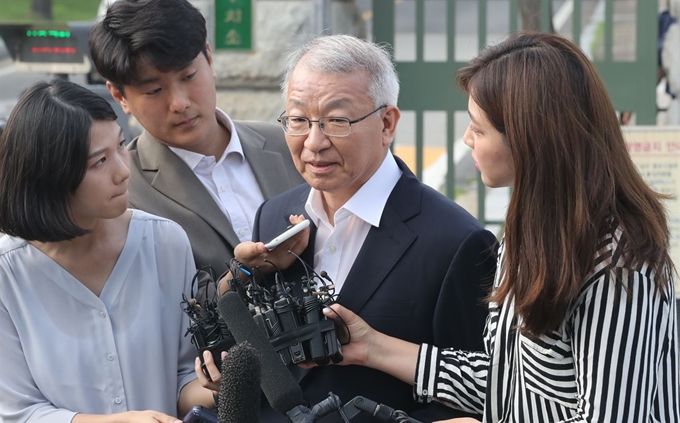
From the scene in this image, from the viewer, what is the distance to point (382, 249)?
246 cm

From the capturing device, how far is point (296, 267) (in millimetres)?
2521

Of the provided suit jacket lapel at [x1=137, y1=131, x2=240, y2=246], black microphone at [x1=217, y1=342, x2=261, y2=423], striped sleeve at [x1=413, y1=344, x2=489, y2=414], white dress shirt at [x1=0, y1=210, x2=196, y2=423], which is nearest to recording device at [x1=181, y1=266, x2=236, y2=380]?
white dress shirt at [x1=0, y1=210, x2=196, y2=423]

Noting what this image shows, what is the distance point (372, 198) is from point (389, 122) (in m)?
0.21

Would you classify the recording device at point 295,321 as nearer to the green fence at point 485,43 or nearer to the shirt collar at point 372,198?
the shirt collar at point 372,198

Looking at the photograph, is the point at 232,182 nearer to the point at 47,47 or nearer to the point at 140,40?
the point at 140,40

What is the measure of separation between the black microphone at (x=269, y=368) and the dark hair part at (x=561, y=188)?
18.7 inches

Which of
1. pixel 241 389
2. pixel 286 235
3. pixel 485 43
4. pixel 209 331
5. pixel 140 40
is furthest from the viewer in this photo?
pixel 485 43

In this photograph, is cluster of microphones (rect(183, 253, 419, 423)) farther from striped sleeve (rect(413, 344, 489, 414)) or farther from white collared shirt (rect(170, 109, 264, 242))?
white collared shirt (rect(170, 109, 264, 242))

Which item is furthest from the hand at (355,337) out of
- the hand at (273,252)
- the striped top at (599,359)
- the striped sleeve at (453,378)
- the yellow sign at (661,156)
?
the yellow sign at (661,156)

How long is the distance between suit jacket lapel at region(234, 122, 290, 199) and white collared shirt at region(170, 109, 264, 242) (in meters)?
0.02

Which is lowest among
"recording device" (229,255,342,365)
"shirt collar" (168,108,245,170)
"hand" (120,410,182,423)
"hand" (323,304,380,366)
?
"hand" (120,410,182,423)

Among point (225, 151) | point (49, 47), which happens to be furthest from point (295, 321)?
point (49, 47)

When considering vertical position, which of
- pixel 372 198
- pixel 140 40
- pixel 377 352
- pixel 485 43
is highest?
pixel 140 40

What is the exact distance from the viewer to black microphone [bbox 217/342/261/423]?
142 centimetres
